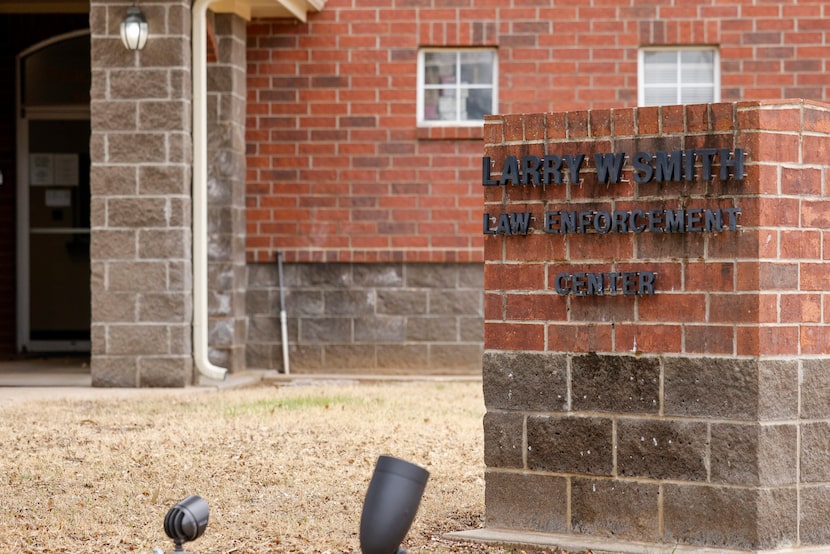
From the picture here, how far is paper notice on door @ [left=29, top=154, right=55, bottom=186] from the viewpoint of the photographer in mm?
15820

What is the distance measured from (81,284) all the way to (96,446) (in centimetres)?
743

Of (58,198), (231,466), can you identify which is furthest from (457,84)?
(231,466)

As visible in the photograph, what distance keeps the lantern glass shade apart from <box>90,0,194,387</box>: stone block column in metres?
0.10

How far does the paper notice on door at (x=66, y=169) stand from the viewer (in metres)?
15.8

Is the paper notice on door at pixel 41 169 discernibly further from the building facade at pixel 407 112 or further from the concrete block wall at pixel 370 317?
the concrete block wall at pixel 370 317

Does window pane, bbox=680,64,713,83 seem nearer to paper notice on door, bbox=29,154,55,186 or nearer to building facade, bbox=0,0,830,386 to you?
building facade, bbox=0,0,830,386

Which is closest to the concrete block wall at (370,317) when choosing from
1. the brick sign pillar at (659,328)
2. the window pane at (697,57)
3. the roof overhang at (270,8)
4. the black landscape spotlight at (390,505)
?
the roof overhang at (270,8)

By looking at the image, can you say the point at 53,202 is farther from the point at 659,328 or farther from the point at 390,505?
the point at 390,505

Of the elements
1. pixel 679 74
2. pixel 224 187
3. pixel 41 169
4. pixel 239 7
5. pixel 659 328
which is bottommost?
pixel 659 328

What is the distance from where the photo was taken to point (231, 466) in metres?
8.11

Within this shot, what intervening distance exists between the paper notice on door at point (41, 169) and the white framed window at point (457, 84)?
4432mm

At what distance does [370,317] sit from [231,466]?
611 centimetres

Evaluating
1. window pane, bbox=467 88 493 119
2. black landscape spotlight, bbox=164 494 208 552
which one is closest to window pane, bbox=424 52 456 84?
window pane, bbox=467 88 493 119

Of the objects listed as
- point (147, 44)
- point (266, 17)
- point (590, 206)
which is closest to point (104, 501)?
point (590, 206)
